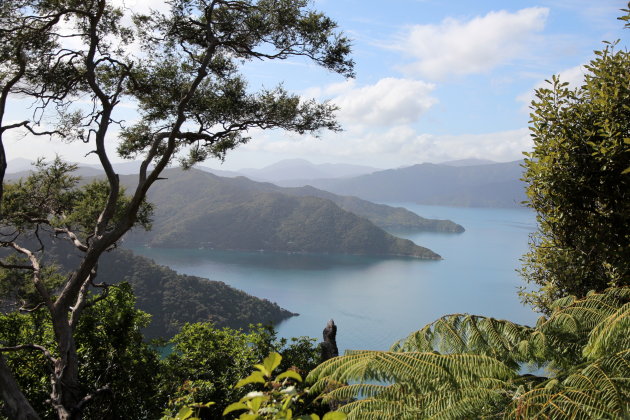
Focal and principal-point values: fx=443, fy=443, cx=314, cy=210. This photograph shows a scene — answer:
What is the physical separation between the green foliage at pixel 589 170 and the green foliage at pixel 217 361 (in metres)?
4.10

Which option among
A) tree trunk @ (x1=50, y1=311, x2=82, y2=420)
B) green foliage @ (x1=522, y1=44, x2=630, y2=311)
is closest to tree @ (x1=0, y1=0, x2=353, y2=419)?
tree trunk @ (x1=50, y1=311, x2=82, y2=420)

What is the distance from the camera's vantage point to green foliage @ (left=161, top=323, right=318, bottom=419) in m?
6.07

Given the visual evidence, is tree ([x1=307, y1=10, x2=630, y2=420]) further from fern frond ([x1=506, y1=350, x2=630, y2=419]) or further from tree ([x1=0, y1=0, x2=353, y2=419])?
tree ([x1=0, y1=0, x2=353, y2=419])

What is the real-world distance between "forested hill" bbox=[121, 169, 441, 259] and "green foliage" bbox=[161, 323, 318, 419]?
220ft

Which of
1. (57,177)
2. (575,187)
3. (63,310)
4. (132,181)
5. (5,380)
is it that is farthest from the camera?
(132,181)

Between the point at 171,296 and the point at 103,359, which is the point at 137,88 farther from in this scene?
the point at 171,296

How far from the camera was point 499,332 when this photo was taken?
2.79m

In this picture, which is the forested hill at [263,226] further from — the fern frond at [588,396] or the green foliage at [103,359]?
the fern frond at [588,396]

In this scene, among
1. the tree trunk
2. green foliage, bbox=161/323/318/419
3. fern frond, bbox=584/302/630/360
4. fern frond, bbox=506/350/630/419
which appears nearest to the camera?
fern frond, bbox=506/350/630/419

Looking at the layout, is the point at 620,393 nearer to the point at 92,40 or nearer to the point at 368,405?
the point at 368,405

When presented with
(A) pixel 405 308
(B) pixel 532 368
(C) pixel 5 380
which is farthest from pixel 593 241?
(A) pixel 405 308

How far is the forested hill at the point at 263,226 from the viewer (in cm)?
7725

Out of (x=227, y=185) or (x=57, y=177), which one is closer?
(x=57, y=177)

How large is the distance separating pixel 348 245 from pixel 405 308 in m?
32.4
